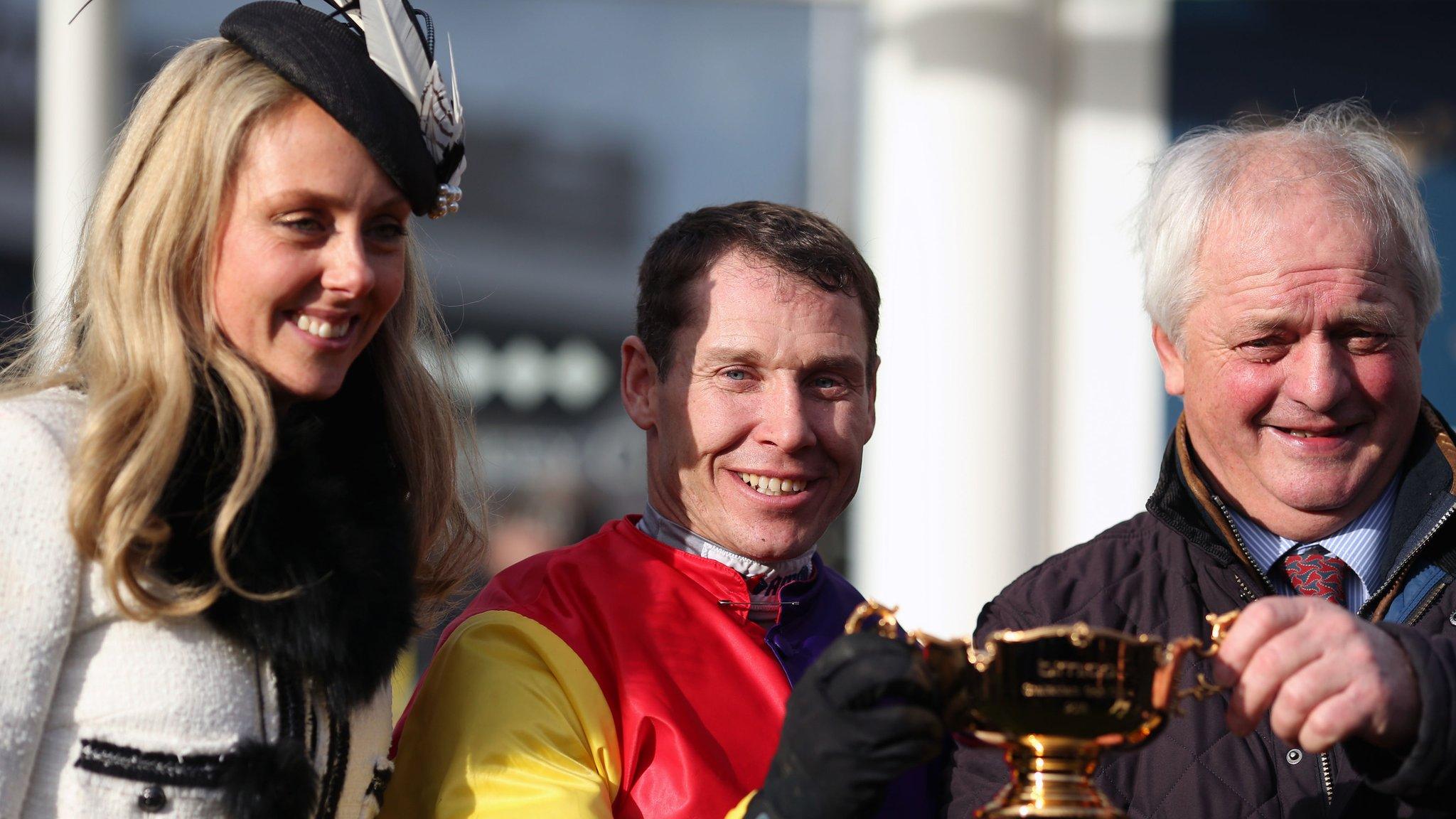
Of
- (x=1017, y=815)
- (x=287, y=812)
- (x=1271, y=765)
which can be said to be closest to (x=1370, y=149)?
(x=1271, y=765)

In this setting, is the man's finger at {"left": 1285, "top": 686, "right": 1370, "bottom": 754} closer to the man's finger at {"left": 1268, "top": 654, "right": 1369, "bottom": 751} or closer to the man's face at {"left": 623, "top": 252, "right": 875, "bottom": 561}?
the man's finger at {"left": 1268, "top": 654, "right": 1369, "bottom": 751}

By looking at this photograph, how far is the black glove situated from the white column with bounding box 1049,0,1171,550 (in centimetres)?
333

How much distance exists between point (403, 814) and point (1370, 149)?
5.99 feet

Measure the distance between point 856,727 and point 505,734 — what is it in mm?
646

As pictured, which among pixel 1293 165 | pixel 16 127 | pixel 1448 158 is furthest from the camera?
pixel 16 127

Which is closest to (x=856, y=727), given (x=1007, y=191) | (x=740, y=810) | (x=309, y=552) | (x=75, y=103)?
(x=740, y=810)

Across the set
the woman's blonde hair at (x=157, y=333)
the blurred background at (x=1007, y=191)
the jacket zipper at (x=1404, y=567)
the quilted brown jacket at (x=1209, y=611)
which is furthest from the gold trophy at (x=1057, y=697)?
the blurred background at (x=1007, y=191)

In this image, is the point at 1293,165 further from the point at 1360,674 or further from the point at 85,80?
the point at 85,80

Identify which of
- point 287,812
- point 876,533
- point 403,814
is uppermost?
point 287,812

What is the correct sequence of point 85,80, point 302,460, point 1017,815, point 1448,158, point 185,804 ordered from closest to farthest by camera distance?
1. point 1017,815
2. point 185,804
3. point 302,460
4. point 85,80
5. point 1448,158

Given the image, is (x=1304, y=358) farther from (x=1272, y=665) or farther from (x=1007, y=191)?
(x=1007, y=191)

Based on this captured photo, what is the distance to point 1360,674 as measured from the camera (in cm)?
182

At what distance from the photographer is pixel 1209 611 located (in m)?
2.44

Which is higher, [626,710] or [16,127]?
[16,127]
